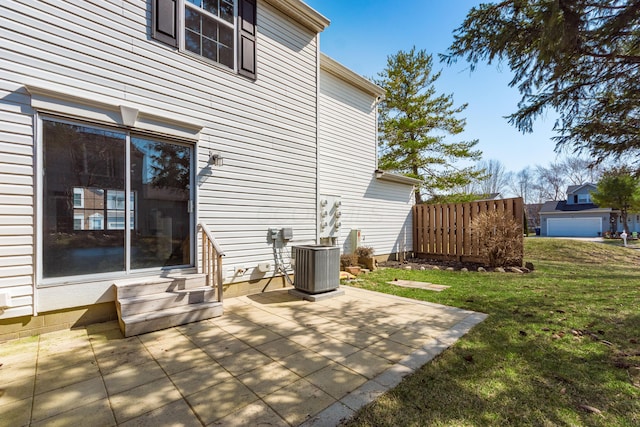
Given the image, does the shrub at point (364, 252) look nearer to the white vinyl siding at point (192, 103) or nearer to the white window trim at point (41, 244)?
the white vinyl siding at point (192, 103)

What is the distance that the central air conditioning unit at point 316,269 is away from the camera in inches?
196

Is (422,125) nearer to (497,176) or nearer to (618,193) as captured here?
(618,193)

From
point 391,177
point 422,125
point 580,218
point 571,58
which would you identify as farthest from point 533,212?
point 571,58

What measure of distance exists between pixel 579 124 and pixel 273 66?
21.2ft

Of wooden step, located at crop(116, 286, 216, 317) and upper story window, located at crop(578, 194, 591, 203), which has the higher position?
upper story window, located at crop(578, 194, 591, 203)

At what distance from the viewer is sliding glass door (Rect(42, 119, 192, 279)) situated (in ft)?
11.5

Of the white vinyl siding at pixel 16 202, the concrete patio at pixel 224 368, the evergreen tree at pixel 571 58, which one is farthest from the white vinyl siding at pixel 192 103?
the evergreen tree at pixel 571 58

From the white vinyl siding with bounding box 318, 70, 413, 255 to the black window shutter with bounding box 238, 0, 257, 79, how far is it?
301 cm

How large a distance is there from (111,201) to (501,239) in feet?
30.4

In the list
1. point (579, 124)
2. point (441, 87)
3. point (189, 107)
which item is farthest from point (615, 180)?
point (189, 107)

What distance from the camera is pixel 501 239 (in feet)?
26.9

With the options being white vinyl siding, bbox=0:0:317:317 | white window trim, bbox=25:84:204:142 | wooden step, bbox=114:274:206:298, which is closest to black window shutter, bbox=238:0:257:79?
white vinyl siding, bbox=0:0:317:317

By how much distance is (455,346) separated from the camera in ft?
10.1

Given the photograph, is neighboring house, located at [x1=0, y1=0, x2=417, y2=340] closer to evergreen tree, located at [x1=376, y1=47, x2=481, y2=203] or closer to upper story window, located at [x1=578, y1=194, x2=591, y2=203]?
evergreen tree, located at [x1=376, y1=47, x2=481, y2=203]
